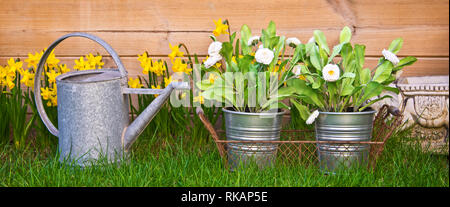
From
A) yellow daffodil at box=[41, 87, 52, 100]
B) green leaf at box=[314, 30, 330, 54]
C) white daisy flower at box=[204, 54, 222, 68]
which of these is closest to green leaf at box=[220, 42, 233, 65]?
white daisy flower at box=[204, 54, 222, 68]

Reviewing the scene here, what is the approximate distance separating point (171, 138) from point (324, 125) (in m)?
0.68

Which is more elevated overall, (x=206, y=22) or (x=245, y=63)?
(x=206, y=22)

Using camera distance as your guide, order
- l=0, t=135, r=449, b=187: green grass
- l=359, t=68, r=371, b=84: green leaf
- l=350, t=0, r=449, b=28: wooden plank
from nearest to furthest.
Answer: l=0, t=135, r=449, b=187: green grass < l=359, t=68, r=371, b=84: green leaf < l=350, t=0, r=449, b=28: wooden plank

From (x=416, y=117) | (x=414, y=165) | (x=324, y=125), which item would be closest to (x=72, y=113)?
(x=324, y=125)

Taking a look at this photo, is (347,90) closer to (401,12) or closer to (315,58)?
(315,58)

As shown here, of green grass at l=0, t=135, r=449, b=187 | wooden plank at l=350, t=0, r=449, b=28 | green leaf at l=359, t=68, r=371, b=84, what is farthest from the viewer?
wooden plank at l=350, t=0, r=449, b=28

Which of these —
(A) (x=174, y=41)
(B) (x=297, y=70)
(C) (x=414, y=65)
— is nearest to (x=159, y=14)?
(A) (x=174, y=41)

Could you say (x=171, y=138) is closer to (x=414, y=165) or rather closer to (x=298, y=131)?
(x=298, y=131)

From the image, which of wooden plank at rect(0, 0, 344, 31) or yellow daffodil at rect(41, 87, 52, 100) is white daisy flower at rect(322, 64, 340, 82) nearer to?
wooden plank at rect(0, 0, 344, 31)

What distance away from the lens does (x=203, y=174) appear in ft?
4.71

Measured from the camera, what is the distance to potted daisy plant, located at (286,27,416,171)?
1396mm

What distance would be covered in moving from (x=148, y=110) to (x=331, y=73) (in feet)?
1.99

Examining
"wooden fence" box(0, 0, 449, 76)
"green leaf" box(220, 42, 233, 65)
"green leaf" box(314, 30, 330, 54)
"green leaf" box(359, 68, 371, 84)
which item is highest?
"wooden fence" box(0, 0, 449, 76)

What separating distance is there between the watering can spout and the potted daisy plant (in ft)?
1.27
